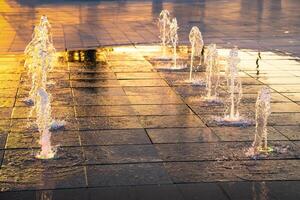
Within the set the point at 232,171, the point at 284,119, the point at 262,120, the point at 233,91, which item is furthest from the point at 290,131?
the point at 233,91

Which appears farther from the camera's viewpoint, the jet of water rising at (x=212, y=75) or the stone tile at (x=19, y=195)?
the jet of water rising at (x=212, y=75)

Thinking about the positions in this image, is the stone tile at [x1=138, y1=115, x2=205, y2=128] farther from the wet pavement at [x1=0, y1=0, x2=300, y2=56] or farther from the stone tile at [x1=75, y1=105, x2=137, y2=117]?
the wet pavement at [x1=0, y1=0, x2=300, y2=56]

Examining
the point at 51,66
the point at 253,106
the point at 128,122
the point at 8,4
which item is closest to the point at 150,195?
the point at 128,122

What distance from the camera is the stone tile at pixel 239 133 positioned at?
7918 millimetres

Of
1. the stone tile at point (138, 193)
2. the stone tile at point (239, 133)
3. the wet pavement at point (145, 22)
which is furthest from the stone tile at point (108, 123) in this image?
the wet pavement at point (145, 22)

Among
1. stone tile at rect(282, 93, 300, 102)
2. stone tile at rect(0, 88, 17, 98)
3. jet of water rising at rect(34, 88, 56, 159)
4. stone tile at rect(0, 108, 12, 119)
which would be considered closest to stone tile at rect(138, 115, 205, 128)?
jet of water rising at rect(34, 88, 56, 159)

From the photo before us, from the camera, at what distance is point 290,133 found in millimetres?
8164

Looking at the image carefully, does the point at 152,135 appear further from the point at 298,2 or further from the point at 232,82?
the point at 298,2

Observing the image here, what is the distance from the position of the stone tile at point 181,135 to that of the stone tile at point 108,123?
0.42m

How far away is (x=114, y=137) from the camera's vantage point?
787 cm

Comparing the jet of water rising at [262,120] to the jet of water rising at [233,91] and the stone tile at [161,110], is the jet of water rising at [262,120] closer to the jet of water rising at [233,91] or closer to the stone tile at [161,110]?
the jet of water rising at [233,91]

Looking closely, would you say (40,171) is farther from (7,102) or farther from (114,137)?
(7,102)

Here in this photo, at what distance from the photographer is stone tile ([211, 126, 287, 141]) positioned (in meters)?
7.92

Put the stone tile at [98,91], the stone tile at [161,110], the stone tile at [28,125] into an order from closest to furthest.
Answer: the stone tile at [28,125] → the stone tile at [161,110] → the stone tile at [98,91]
